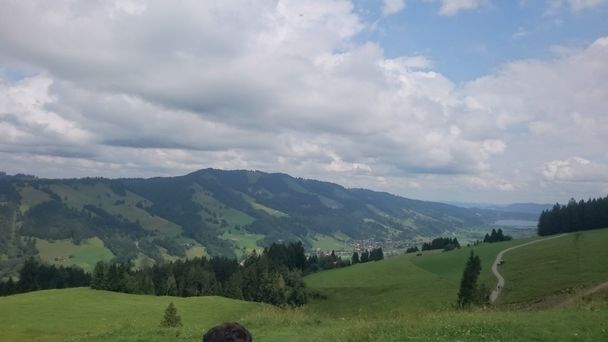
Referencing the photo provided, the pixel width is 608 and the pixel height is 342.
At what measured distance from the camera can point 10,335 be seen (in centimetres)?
4194

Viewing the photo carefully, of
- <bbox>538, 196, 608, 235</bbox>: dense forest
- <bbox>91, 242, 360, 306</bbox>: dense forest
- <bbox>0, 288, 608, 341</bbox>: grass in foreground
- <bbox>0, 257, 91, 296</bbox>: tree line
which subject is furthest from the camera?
<bbox>538, 196, 608, 235</bbox>: dense forest

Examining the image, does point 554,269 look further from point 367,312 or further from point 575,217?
point 575,217

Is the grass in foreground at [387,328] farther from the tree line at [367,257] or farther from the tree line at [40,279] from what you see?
the tree line at [367,257]

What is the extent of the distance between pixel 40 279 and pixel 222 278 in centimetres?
5912

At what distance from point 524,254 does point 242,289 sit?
7974cm

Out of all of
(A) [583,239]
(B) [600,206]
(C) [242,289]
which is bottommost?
(C) [242,289]

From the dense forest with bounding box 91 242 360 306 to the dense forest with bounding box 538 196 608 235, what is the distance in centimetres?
9557

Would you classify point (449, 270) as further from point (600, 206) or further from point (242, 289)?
point (600, 206)

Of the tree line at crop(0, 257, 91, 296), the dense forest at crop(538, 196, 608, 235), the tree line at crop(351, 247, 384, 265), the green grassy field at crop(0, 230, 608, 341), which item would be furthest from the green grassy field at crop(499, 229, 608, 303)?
the tree line at crop(0, 257, 91, 296)

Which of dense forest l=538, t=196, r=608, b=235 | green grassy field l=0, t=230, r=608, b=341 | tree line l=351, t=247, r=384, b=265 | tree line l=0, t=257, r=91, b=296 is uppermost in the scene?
dense forest l=538, t=196, r=608, b=235

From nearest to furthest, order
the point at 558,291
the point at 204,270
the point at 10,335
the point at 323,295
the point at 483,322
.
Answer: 1. the point at 483,322
2. the point at 10,335
3. the point at 558,291
4. the point at 323,295
5. the point at 204,270

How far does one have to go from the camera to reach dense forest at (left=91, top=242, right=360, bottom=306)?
106 meters

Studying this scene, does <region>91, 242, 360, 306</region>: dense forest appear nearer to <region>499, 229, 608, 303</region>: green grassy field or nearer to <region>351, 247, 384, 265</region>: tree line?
<region>351, 247, 384, 265</region>: tree line

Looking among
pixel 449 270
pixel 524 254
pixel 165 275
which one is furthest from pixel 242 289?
pixel 524 254
